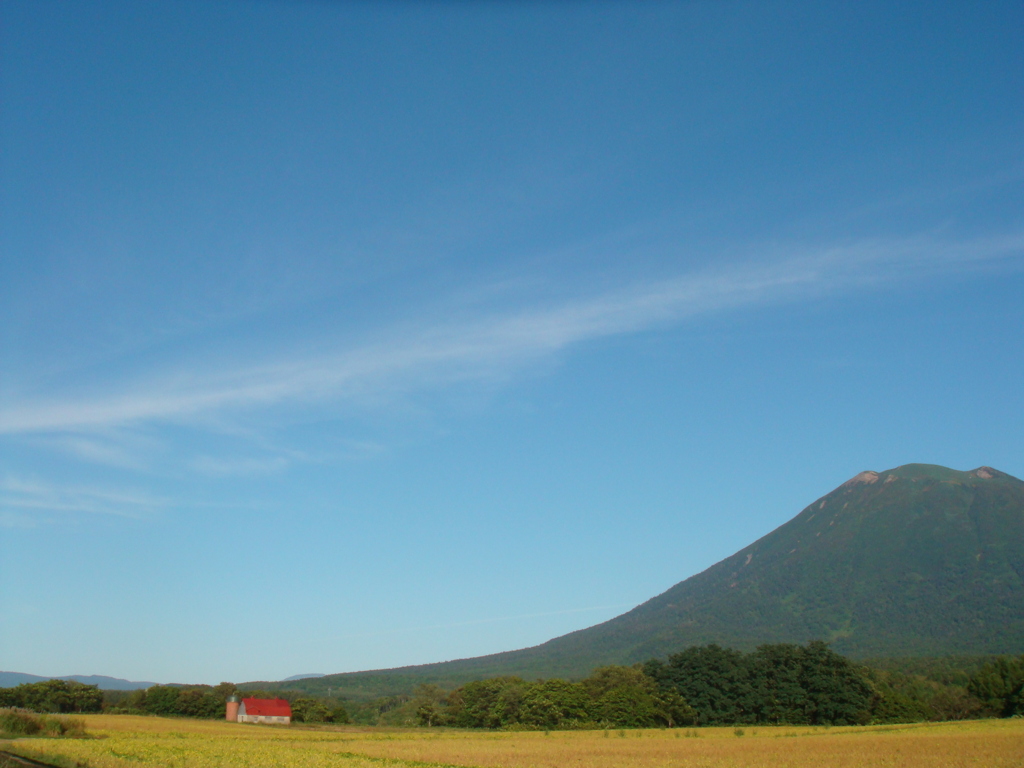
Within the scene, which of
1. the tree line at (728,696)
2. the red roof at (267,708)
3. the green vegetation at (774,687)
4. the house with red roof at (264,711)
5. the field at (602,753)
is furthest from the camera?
the red roof at (267,708)

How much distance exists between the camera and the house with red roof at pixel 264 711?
9831 cm

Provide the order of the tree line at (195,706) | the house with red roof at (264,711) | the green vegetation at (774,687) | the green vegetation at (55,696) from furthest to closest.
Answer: the tree line at (195,706) < the green vegetation at (55,696) < the house with red roof at (264,711) < the green vegetation at (774,687)

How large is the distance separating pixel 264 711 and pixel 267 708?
2.52 ft

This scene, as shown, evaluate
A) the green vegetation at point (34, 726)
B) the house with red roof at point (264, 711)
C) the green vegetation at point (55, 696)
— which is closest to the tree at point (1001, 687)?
the house with red roof at point (264, 711)

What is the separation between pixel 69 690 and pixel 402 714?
44782mm

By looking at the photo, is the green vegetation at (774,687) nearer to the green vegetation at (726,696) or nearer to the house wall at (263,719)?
the green vegetation at (726,696)

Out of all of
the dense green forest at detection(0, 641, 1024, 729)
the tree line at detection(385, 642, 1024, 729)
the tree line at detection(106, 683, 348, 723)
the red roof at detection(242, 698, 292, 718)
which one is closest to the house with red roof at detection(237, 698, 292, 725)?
the red roof at detection(242, 698, 292, 718)

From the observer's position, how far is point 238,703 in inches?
4119

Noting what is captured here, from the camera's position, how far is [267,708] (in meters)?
100

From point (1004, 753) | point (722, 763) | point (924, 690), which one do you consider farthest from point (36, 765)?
point (924, 690)

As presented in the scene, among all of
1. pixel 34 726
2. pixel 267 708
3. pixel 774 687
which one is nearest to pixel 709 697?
pixel 774 687

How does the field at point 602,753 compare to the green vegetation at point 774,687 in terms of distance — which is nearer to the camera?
the field at point 602,753

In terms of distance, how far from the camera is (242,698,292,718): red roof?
3920 inches

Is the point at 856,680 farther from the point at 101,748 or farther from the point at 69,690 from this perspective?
the point at 69,690
